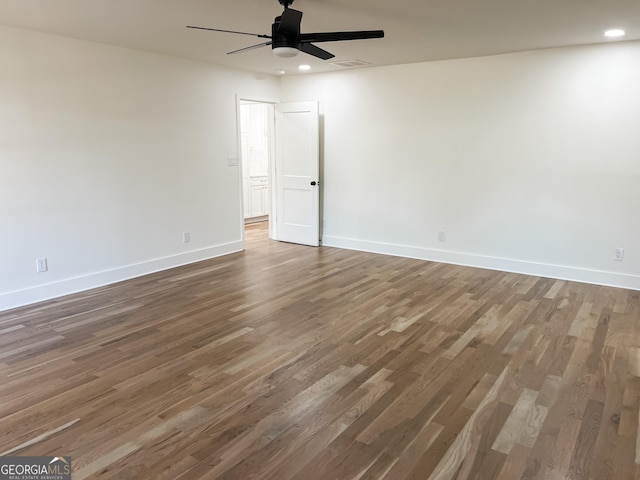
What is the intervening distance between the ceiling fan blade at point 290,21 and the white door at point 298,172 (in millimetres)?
3286

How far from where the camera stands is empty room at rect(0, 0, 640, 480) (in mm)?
2359

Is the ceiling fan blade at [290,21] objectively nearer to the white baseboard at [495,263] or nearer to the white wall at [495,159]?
the white wall at [495,159]

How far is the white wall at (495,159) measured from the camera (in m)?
4.72

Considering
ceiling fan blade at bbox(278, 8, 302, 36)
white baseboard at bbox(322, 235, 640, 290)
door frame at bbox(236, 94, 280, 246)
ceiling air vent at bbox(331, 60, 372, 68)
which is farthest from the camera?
door frame at bbox(236, 94, 280, 246)

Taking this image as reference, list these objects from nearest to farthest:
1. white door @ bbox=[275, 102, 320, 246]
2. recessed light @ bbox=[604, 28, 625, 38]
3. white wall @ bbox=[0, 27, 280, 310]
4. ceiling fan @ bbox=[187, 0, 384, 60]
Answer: ceiling fan @ bbox=[187, 0, 384, 60] → recessed light @ bbox=[604, 28, 625, 38] → white wall @ bbox=[0, 27, 280, 310] → white door @ bbox=[275, 102, 320, 246]

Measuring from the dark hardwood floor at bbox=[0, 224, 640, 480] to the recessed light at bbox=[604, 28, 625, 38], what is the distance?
2.54 metres

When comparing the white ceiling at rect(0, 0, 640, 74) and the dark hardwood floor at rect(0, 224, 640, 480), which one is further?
the white ceiling at rect(0, 0, 640, 74)

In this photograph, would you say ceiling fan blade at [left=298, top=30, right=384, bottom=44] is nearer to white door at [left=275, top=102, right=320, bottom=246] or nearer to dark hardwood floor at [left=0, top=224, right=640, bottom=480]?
dark hardwood floor at [left=0, top=224, right=640, bottom=480]

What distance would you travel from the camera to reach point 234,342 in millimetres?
3430

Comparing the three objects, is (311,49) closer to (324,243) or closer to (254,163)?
(324,243)

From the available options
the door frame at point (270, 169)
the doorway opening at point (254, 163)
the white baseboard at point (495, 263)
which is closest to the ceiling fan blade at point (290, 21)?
the door frame at point (270, 169)

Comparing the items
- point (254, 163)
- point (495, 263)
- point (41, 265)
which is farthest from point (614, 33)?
point (254, 163)
